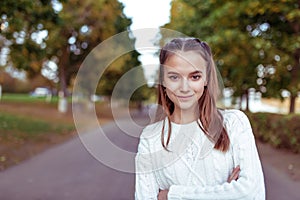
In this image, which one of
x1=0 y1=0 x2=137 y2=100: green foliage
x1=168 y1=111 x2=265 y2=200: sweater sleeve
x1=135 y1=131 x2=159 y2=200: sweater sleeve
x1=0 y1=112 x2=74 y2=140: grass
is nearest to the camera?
x1=168 y1=111 x2=265 y2=200: sweater sleeve

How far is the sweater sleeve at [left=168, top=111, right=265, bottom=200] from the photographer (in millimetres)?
1315

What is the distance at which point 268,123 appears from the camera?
443 inches

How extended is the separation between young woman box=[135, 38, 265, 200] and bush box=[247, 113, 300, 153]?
807cm

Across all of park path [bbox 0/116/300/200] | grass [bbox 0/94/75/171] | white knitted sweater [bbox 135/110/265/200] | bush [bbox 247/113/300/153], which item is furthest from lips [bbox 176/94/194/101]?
bush [bbox 247/113/300/153]

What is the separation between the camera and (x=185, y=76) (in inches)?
54.4

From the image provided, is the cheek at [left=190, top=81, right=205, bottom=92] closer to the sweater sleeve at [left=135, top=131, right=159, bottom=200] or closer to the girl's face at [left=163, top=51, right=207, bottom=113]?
the girl's face at [left=163, top=51, right=207, bottom=113]

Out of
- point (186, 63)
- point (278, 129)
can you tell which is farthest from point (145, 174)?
point (278, 129)

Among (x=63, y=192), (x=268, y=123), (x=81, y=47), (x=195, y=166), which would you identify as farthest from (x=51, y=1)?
(x=81, y=47)

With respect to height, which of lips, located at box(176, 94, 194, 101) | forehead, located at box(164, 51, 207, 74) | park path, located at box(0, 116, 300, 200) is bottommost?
park path, located at box(0, 116, 300, 200)

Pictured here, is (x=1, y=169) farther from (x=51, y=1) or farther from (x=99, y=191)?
(x=51, y=1)

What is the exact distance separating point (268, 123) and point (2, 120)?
36.4ft

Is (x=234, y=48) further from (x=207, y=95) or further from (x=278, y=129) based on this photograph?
(x=207, y=95)

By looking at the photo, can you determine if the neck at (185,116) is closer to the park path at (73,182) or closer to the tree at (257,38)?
the park path at (73,182)

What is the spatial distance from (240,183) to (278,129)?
9.48 m
